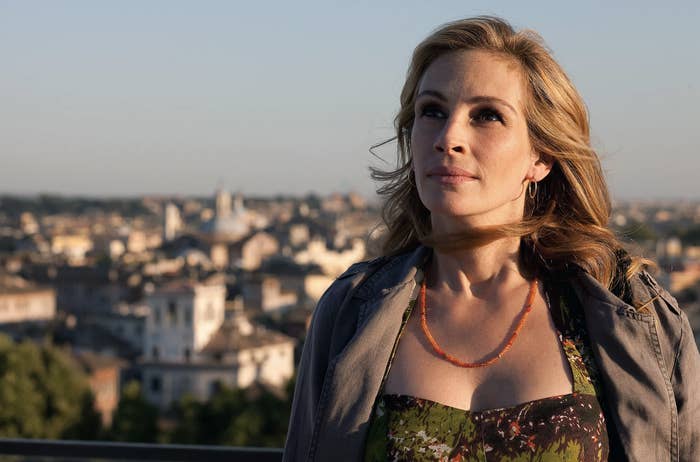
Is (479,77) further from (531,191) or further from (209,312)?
(209,312)

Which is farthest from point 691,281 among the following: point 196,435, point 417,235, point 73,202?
point 73,202

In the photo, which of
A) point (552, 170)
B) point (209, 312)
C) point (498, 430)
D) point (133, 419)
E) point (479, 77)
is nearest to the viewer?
point (498, 430)

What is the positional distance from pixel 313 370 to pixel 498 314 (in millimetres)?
203

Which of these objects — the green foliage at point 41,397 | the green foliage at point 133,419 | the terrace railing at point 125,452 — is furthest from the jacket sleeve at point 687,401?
the green foliage at point 41,397

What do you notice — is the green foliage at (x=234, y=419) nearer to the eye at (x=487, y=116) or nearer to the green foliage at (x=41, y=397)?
the green foliage at (x=41, y=397)

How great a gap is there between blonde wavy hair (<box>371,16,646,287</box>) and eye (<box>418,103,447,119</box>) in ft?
0.17

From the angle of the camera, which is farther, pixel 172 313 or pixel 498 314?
pixel 172 313

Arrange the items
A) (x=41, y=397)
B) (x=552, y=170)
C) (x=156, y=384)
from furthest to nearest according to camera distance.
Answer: (x=156, y=384), (x=41, y=397), (x=552, y=170)

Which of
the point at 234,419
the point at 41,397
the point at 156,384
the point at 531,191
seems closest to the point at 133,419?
the point at 234,419

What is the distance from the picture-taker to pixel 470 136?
1.27 meters

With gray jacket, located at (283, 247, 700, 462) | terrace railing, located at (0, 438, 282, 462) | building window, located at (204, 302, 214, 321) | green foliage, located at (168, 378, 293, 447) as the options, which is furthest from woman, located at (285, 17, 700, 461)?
building window, located at (204, 302, 214, 321)

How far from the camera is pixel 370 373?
1234mm

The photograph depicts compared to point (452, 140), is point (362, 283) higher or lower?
lower

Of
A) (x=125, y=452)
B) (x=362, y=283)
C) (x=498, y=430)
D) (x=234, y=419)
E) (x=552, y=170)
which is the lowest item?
(x=234, y=419)
